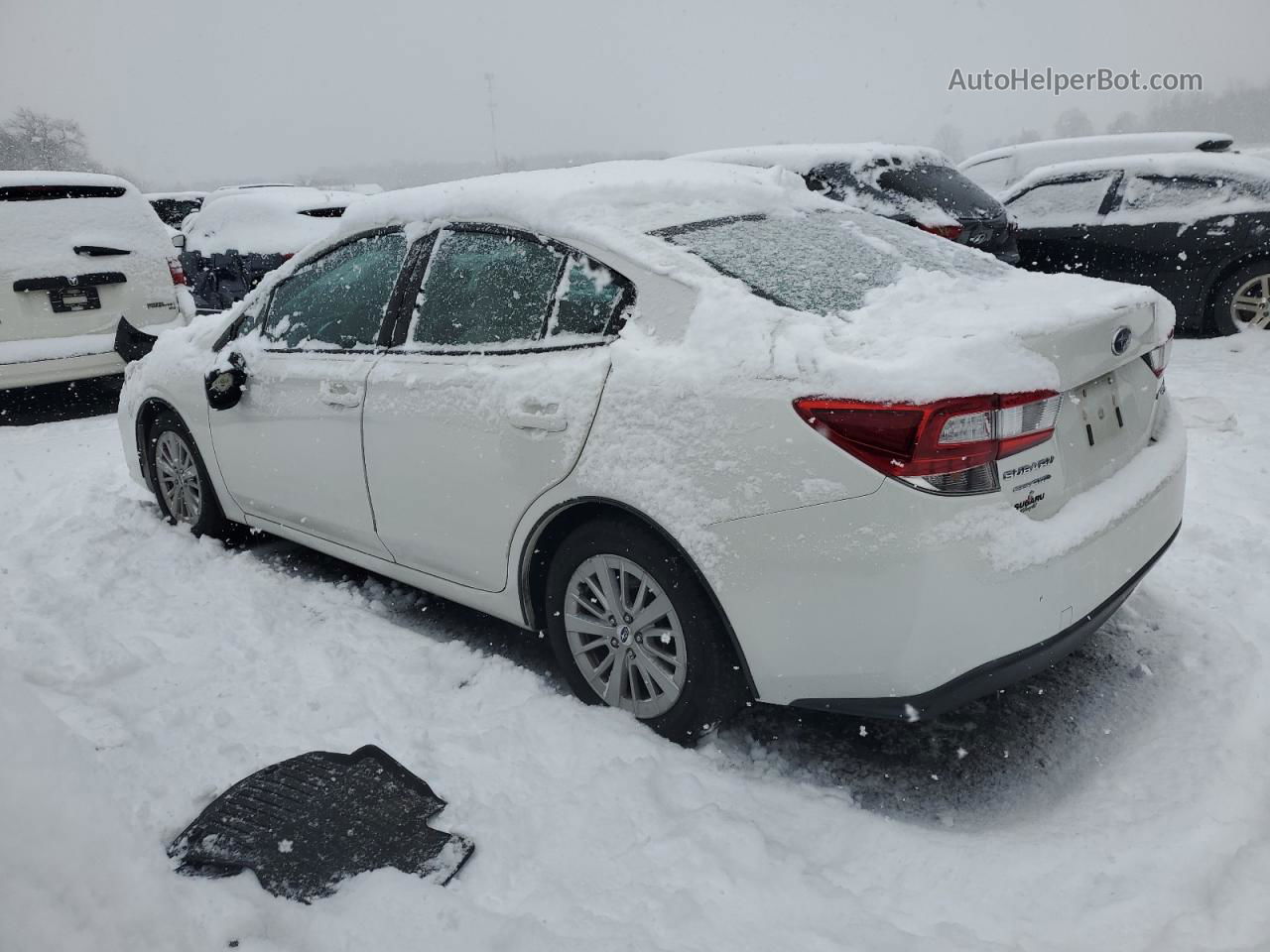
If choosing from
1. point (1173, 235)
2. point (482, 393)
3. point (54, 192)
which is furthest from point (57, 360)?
point (1173, 235)

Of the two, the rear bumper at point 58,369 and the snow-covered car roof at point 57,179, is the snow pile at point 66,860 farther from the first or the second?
the snow-covered car roof at point 57,179

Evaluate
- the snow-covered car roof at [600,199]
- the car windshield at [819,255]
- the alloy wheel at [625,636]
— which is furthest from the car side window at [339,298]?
the alloy wheel at [625,636]

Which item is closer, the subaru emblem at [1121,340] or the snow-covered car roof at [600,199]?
the subaru emblem at [1121,340]

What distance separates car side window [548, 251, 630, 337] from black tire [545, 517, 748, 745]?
1.92ft

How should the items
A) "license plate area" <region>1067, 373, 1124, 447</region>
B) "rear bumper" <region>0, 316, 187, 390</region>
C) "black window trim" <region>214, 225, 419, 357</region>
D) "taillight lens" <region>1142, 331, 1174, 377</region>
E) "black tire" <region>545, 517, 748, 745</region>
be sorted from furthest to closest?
"rear bumper" <region>0, 316, 187, 390</region> < "black window trim" <region>214, 225, 419, 357</region> < "taillight lens" <region>1142, 331, 1174, 377</region> < "black tire" <region>545, 517, 748, 745</region> < "license plate area" <region>1067, 373, 1124, 447</region>

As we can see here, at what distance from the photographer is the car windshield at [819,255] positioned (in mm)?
2561

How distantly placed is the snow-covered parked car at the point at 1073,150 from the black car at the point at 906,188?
8.20 ft

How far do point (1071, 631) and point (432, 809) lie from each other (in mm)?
1746

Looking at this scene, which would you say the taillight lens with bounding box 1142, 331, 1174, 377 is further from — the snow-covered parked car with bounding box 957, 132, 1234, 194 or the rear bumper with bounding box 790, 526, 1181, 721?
the snow-covered parked car with bounding box 957, 132, 1234, 194

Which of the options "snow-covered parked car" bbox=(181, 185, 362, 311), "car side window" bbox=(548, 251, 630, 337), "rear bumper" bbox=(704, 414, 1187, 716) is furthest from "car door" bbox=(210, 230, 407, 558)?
"snow-covered parked car" bbox=(181, 185, 362, 311)

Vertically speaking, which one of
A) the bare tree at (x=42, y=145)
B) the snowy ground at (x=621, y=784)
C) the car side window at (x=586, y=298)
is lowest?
the snowy ground at (x=621, y=784)

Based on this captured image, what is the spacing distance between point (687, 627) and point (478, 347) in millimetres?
1175

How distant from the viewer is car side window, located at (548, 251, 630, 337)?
2666mm

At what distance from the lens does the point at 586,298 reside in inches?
108
